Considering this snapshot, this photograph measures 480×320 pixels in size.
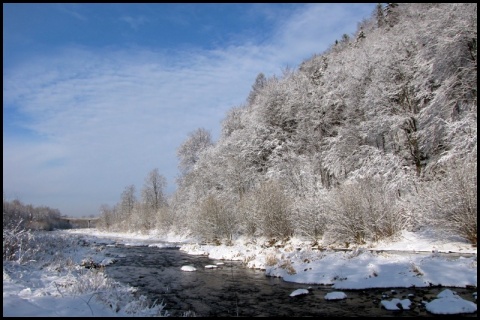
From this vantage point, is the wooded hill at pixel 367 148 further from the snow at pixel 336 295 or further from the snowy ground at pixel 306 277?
the snow at pixel 336 295

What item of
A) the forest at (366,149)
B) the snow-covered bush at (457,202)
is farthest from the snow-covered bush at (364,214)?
the snow-covered bush at (457,202)

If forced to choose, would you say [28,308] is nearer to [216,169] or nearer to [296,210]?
[296,210]

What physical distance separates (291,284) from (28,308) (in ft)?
36.1

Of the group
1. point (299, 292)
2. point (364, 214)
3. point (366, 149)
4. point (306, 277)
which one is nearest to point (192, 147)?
point (366, 149)

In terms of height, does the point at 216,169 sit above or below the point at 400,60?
below

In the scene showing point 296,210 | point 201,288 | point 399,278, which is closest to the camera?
point 399,278

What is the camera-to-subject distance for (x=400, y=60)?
1137 inches

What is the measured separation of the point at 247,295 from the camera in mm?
14156

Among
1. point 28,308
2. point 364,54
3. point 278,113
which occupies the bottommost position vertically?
point 28,308

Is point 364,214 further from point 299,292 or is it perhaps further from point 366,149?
point 299,292

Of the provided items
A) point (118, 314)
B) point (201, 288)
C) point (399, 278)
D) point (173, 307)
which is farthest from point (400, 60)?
point (118, 314)

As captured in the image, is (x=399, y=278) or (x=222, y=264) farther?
(x=222, y=264)

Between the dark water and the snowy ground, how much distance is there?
21.0 inches

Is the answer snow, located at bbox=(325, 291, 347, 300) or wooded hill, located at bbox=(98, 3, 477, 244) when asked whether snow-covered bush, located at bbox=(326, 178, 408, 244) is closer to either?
wooded hill, located at bbox=(98, 3, 477, 244)
